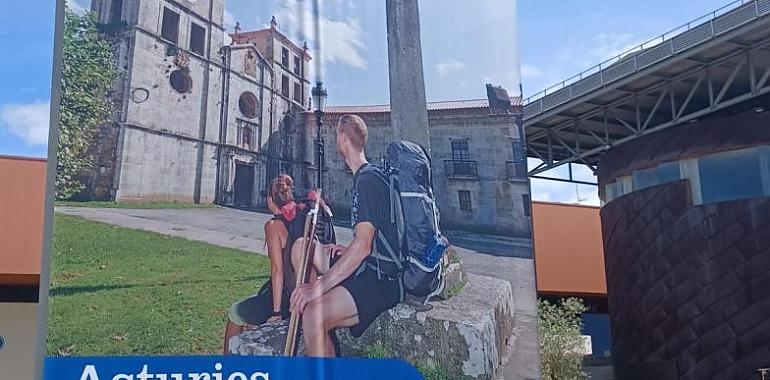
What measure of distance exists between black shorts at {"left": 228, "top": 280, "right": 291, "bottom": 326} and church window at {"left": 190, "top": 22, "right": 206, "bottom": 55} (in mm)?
2872

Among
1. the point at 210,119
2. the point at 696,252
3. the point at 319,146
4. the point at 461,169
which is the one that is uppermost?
the point at 210,119

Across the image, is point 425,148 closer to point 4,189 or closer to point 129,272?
point 129,272

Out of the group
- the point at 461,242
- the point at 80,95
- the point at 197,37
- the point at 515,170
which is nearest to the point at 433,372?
the point at 461,242

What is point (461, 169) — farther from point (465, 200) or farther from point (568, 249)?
point (568, 249)

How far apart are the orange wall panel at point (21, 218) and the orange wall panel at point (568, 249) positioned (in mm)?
12057

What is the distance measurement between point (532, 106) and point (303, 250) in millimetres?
12223

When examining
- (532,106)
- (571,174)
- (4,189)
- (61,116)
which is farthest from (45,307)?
(571,174)

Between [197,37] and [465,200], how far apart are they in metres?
4.00

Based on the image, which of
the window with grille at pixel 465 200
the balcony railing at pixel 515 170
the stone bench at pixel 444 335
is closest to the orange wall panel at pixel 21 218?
the stone bench at pixel 444 335

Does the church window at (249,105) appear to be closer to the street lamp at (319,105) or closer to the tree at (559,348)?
the street lamp at (319,105)

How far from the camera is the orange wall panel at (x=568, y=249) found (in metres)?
19.5

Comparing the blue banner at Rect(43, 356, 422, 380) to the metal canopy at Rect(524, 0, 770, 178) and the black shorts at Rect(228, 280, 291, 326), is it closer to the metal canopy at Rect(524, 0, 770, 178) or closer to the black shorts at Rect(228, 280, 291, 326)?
the black shorts at Rect(228, 280, 291, 326)

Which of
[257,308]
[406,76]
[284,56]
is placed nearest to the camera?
[257,308]

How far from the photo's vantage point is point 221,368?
26.3ft
